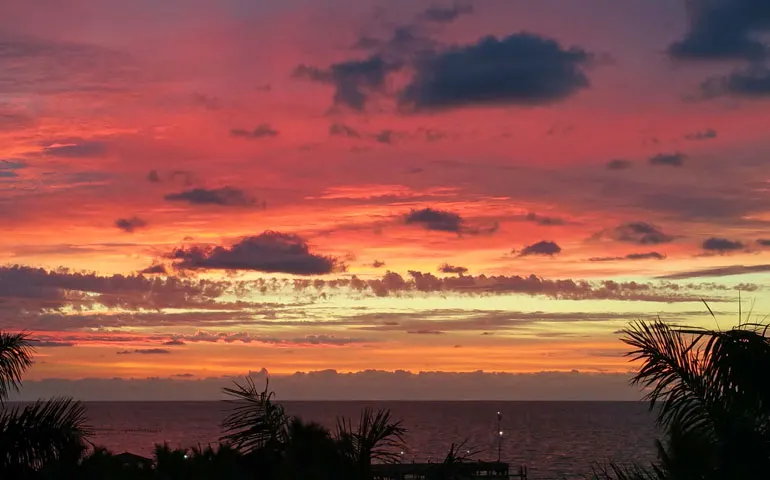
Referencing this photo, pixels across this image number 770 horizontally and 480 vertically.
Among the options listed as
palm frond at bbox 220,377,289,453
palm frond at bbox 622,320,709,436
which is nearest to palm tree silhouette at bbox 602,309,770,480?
palm frond at bbox 622,320,709,436

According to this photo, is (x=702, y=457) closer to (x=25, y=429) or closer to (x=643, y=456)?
(x=25, y=429)

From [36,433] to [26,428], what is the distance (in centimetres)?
19

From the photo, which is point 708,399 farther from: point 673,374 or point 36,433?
point 36,433

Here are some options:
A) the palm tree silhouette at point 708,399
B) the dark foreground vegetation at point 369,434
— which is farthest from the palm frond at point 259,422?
the palm tree silhouette at point 708,399

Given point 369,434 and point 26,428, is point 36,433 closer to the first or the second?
point 26,428

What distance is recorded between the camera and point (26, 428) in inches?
666

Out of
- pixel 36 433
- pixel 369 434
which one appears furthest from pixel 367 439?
pixel 36 433

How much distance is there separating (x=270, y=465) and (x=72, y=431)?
3.73 meters

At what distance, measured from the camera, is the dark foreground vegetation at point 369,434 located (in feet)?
37.9

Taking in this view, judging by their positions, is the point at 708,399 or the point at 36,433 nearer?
the point at 708,399

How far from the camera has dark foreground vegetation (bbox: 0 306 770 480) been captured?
37.9 ft

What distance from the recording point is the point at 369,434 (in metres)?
16.7

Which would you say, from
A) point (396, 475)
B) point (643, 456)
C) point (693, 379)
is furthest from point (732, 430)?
point (643, 456)

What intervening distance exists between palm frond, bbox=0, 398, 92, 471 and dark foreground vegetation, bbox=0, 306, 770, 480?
0.02 metres
